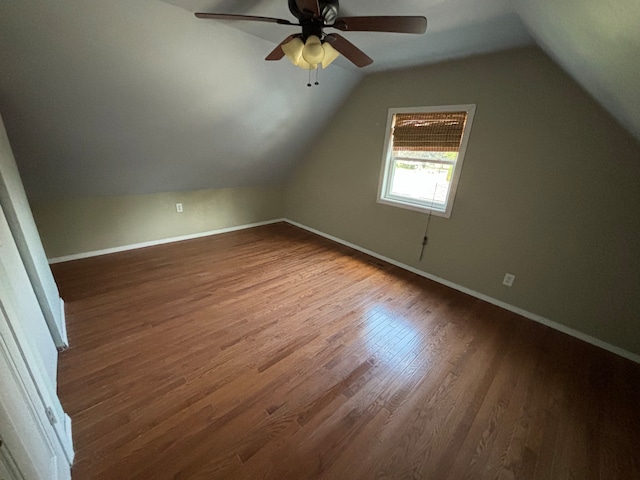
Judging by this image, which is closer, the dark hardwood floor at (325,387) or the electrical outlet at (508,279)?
the dark hardwood floor at (325,387)

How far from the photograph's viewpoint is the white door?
28.7 inches

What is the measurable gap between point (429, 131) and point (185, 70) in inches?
91.3

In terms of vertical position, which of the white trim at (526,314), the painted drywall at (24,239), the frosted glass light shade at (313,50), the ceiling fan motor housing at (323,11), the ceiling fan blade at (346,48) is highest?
the ceiling fan motor housing at (323,11)

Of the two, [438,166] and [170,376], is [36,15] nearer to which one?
[170,376]

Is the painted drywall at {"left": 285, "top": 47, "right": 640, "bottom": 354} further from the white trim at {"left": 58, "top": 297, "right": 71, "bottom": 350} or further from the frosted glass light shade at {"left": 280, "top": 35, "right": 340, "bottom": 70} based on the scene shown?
the white trim at {"left": 58, "top": 297, "right": 71, "bottom": 350}

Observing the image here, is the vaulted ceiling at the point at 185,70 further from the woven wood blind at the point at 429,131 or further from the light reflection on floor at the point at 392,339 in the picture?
the light reflection on floor at the point at 392,339

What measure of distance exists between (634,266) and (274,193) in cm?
427

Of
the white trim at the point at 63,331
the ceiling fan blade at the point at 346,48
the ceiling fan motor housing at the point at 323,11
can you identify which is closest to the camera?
the ceiling fan motor housing at the point at 323,11

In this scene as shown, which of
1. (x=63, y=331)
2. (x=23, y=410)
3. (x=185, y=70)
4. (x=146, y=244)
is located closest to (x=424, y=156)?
(x=185, y=70)

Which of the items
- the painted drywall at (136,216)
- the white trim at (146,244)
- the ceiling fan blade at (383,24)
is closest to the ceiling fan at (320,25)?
the ceiling fan blade at (383,24)

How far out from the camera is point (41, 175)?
7.73 feet

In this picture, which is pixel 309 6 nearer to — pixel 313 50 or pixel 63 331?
pixel 313 50

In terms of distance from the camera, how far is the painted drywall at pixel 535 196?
1.91 meters

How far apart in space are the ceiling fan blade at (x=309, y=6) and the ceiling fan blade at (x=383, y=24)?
0.13m
